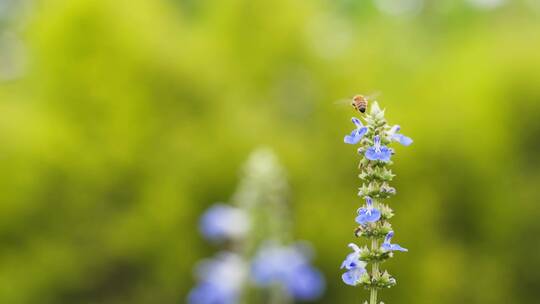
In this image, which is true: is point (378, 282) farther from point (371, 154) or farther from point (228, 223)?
point (228, 223)

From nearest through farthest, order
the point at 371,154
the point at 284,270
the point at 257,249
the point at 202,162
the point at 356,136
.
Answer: the point at 371,154, the point at 356,136, the point at 257,249, the point at 284,270, the point at 202,162

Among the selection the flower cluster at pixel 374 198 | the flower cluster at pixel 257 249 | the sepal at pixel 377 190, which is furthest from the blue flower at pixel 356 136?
the flower cluster at pixel 257 249

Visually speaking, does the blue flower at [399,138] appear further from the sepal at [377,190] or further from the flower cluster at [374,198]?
the sepal at [377,190]

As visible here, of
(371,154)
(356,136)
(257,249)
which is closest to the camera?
(371,154)

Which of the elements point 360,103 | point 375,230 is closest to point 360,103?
point 360,103

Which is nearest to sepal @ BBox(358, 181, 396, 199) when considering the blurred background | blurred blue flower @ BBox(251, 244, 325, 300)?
blurred blue flower @ BBox(251, 244, 325, 300)
